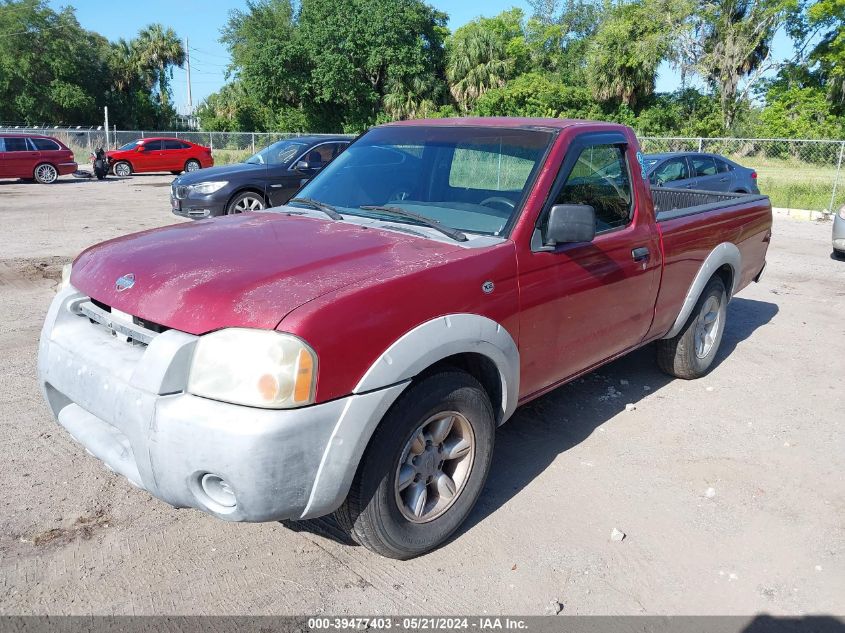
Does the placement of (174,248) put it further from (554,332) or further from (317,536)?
(554,332)

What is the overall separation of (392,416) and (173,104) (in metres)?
62.5

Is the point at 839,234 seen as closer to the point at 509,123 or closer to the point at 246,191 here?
the point at 509,123

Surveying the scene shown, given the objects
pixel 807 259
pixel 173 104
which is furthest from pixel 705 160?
pixel 173 104

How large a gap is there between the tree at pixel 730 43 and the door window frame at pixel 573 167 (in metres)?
41.7

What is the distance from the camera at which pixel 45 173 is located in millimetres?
23734

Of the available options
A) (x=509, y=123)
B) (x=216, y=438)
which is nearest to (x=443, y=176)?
(x=509, y=123)

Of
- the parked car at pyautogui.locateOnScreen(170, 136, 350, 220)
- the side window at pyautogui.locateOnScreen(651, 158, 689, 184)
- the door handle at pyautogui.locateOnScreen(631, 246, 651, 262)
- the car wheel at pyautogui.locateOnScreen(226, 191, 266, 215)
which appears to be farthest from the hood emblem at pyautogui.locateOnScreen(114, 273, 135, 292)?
the side window at pyautogui.locateOnScreen(651, 158, 689, 184)

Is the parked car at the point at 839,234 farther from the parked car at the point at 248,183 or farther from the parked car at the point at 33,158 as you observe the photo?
the parked car at the point at 33,158

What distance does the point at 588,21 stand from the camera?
56469mm

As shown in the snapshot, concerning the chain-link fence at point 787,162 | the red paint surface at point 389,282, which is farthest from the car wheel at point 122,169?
the red paint surface at point 389,282

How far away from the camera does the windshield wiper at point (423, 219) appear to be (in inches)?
133

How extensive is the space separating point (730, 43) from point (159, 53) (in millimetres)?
42049

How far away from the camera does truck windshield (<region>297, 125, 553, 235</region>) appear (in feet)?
12.0

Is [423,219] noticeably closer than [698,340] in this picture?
Yes
